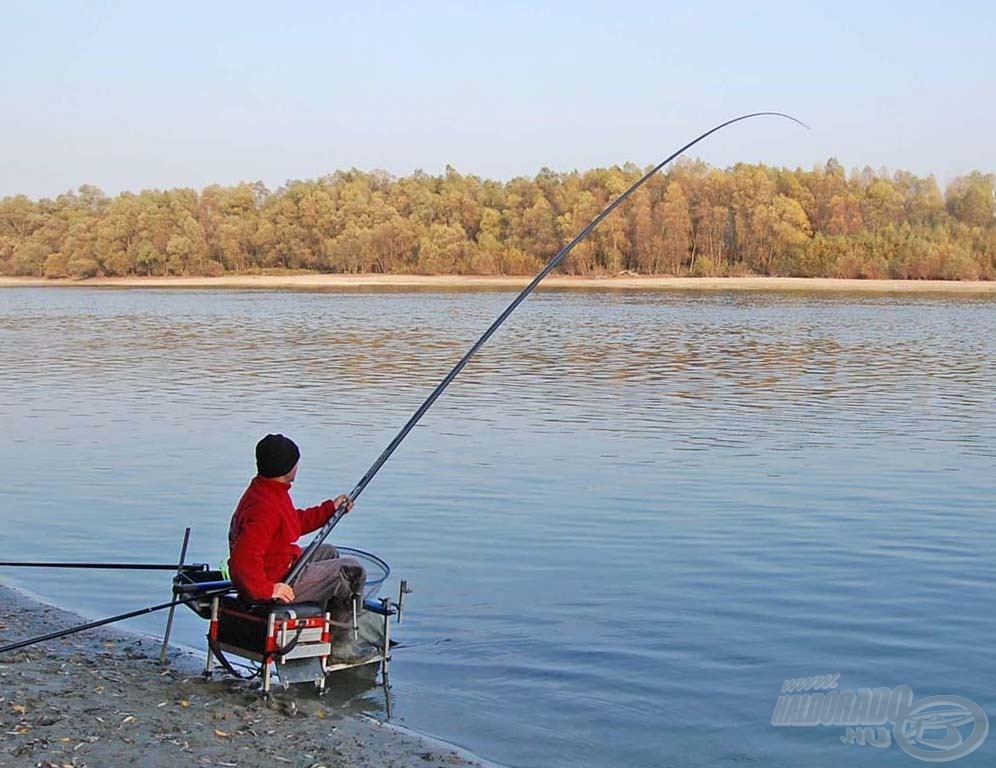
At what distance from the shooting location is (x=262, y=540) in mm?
4820

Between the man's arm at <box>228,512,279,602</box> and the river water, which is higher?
the man's arm at <box>228,512,279,602</box>

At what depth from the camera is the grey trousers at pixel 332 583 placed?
16.6 ft

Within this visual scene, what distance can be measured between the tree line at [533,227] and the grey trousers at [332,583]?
226 feet

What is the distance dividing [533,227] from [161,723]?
264 ft

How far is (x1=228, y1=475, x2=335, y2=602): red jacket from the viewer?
481 cm

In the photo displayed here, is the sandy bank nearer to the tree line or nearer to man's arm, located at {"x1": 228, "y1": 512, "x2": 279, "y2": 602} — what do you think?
man's arm, located at {"x1": 228, "y1": 512, "x2": 279, "y2": 602}

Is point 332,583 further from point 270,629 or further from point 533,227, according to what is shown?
point 533,227

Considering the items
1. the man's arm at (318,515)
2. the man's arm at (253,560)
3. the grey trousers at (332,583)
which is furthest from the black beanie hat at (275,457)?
the grey trousers at (332,583)

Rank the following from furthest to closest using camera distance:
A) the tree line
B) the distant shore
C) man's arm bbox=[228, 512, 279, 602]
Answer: the tree line → the distant shore → man's arm bbox=[228, 512, 279, 602]

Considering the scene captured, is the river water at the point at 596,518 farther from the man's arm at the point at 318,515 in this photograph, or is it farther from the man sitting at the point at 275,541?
the man's arm at the point at 318,515

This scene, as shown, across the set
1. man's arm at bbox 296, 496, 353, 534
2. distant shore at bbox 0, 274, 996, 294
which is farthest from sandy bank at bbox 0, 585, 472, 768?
distant shore at bbox 0, 274, 996, 294

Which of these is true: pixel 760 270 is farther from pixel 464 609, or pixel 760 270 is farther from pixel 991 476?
pixel 464 609

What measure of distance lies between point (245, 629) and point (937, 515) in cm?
573

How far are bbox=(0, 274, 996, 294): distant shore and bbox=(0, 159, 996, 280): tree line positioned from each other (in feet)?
4.77
